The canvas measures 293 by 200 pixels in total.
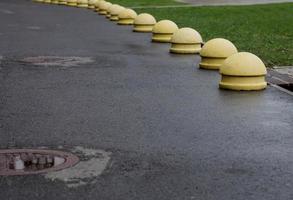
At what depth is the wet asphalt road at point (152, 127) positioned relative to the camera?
575 cm

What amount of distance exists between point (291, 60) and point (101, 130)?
6.88 metres

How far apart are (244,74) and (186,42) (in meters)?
4.87

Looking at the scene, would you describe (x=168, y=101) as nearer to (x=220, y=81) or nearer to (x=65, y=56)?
(x=220, y=81)

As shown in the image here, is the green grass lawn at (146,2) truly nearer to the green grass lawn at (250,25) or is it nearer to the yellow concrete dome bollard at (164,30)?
the green grass lawn at (250,25)

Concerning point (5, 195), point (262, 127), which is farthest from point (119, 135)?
point (5, 195)

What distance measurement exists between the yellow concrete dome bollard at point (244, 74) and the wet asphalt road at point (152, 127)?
0.21m

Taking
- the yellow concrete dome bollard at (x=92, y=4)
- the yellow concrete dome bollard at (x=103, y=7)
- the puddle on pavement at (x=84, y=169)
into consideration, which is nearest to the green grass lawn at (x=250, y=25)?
the yellow concrete dome bollard at (x=103, y=7)

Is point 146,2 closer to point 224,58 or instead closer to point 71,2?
point 71,2

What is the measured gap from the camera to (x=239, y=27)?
2202 centimetres

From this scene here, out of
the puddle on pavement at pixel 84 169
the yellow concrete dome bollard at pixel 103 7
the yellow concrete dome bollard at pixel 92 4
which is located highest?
the puddle on pavement at pixel 84 169

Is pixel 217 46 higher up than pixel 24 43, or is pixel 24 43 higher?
pixel 217 46

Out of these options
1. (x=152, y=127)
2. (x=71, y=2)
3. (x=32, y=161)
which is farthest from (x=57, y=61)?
(x=71, y=2)

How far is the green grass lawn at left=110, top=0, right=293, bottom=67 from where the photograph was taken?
50.8ft

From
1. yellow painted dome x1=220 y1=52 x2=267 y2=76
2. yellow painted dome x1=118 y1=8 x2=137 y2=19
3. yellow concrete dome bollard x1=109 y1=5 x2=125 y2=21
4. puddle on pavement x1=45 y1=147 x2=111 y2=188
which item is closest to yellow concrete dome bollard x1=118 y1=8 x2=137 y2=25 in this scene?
yellow painted dome x1=118 y1=8 x2=137 y2=19
